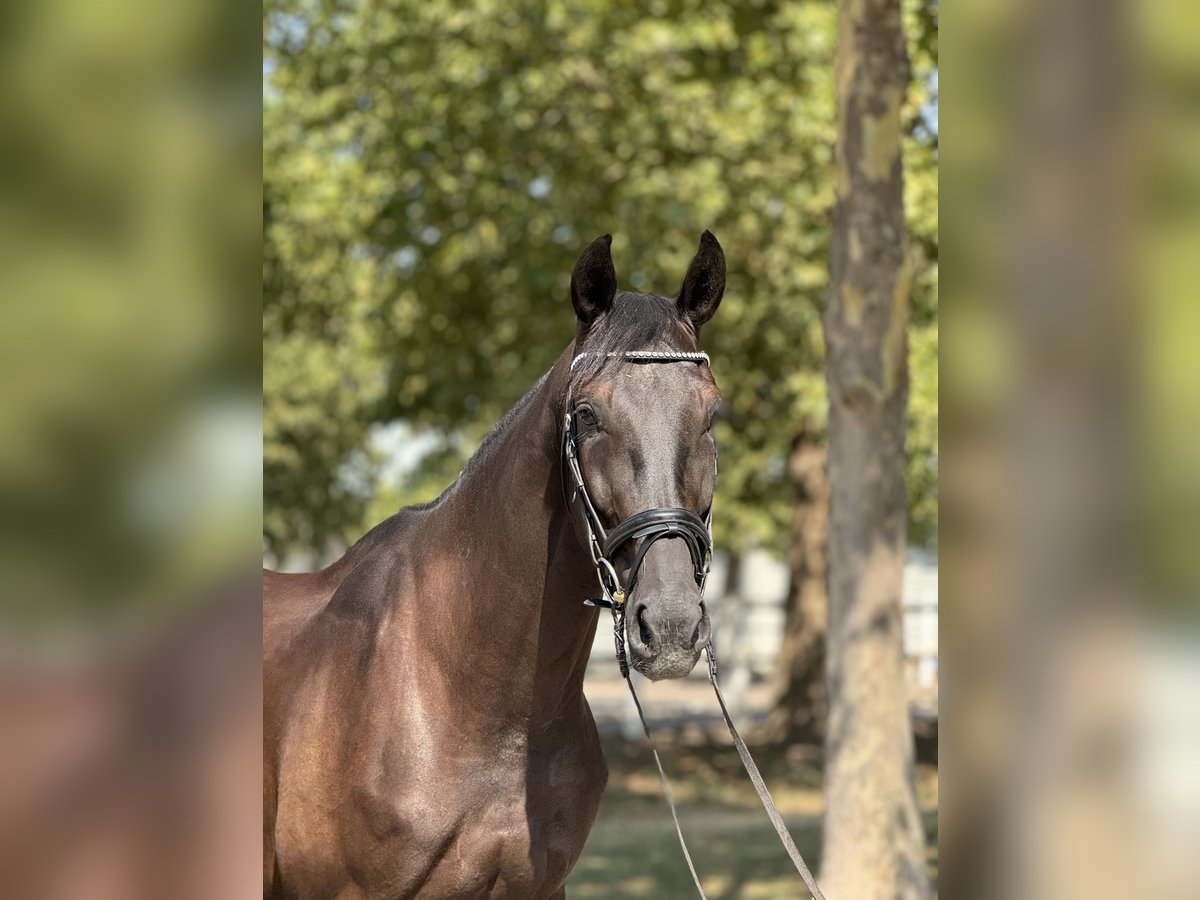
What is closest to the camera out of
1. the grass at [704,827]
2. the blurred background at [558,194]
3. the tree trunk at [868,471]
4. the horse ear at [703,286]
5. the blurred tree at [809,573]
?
the horse ear at [703,286]

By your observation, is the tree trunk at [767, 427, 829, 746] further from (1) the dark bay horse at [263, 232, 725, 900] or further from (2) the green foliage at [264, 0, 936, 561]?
(1) the dark bay horse at [263, 232, 725, 900]

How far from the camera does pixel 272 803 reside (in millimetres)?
3771

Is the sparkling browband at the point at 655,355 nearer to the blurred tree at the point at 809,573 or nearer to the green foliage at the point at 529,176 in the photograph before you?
the green foliage at the point at 529,176

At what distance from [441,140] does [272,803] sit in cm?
984

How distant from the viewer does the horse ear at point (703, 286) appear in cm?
344

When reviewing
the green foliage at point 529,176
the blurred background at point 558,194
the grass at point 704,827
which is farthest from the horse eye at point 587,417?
the green foliage at point 529,176

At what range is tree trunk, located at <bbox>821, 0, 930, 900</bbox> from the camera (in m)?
7.26

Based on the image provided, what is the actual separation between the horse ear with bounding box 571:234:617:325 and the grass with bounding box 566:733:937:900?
6444 millimetres

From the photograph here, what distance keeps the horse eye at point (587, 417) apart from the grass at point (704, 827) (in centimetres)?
656

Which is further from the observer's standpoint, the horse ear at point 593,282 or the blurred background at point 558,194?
the blurred background at point 558,194

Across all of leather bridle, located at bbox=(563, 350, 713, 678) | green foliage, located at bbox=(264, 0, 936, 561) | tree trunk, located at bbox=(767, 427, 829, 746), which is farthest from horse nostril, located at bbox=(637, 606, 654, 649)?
tree trunk, located at bbox=(767, 427, 829, 746)

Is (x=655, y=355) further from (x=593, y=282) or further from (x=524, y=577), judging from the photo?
(x=524, y=577)
